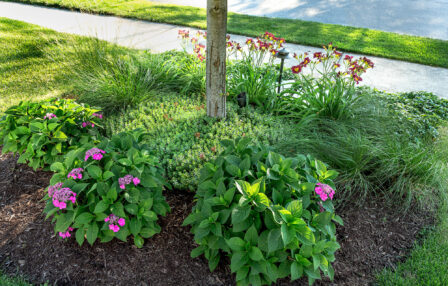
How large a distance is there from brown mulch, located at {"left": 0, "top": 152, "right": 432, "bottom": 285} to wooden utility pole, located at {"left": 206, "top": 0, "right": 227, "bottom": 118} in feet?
3.90

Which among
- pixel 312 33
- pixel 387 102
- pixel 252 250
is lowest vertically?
pixel 252 250

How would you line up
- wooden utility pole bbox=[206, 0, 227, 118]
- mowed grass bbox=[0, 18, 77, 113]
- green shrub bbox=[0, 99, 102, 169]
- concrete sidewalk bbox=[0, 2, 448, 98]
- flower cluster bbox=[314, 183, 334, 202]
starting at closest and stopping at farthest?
1. flower cluster bbox=[314, 183, 334, 202]
2. green shrub bbox=[0, 99, 102, 169]
3. wooden utility pole bbox=[206, 0, 227, 118]
4. mowed grass bbox=[0, 18, 77, 113]
5. concrete sidewalk bbox=[0, 2, 448, 98]

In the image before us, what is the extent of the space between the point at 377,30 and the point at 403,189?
5.73 meters

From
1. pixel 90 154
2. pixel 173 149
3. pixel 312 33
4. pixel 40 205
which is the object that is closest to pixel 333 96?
pixel 173 149

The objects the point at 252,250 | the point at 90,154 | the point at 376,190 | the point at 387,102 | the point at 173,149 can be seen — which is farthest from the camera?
the point at 387,102

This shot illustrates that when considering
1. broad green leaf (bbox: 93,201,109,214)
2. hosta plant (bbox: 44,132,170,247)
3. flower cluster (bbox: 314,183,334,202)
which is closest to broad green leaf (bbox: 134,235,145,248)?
hosta plant (bbox: 44,132,170,247)

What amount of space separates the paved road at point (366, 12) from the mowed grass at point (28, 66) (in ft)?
13.6

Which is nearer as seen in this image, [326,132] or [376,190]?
[376,190]

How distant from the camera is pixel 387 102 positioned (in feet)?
14.0

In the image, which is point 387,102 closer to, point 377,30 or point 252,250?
point 252,250

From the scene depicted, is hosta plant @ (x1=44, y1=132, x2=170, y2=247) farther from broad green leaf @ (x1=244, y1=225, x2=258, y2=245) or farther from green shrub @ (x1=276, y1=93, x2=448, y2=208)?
green shrub @ (x1=276, y1=93, x2=448, y2=208)

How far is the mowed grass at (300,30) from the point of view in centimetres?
640

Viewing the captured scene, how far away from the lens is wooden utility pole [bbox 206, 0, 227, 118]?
3.18m

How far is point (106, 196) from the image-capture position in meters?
2.30
